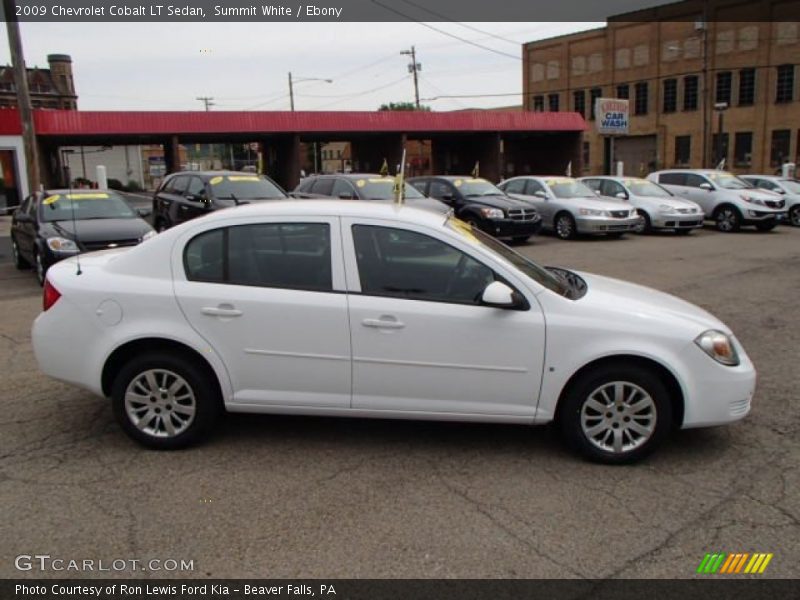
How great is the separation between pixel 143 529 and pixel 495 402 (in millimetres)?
2101

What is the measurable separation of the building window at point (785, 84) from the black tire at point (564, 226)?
3864 cm

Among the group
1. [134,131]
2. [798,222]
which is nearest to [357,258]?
[798,222]

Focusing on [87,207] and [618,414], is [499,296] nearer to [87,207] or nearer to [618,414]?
[618,414]

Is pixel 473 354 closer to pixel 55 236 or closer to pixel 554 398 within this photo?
pixel 554 398

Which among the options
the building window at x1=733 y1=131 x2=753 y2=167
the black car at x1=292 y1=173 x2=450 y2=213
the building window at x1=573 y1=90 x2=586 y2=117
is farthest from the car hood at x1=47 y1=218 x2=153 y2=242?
the building window at x1=573 y1=90 x2=586 y2=117

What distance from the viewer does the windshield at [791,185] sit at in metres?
21.6

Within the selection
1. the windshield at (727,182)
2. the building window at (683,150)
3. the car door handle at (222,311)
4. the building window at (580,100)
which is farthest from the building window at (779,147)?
the car door handle at (222,311)

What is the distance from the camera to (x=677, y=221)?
706 inches

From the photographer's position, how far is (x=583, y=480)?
400 centimetres

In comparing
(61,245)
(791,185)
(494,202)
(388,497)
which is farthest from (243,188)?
(791,185)

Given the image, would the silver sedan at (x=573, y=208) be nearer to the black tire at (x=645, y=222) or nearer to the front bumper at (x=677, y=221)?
the black tire at (x=645, y=222)

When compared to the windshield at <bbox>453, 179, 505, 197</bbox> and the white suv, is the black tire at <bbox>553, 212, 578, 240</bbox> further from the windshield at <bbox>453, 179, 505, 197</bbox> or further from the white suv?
the white suv

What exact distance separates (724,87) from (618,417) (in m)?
53.9

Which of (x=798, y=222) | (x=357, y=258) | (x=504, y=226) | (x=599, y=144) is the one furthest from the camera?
(x=599, y=144)
